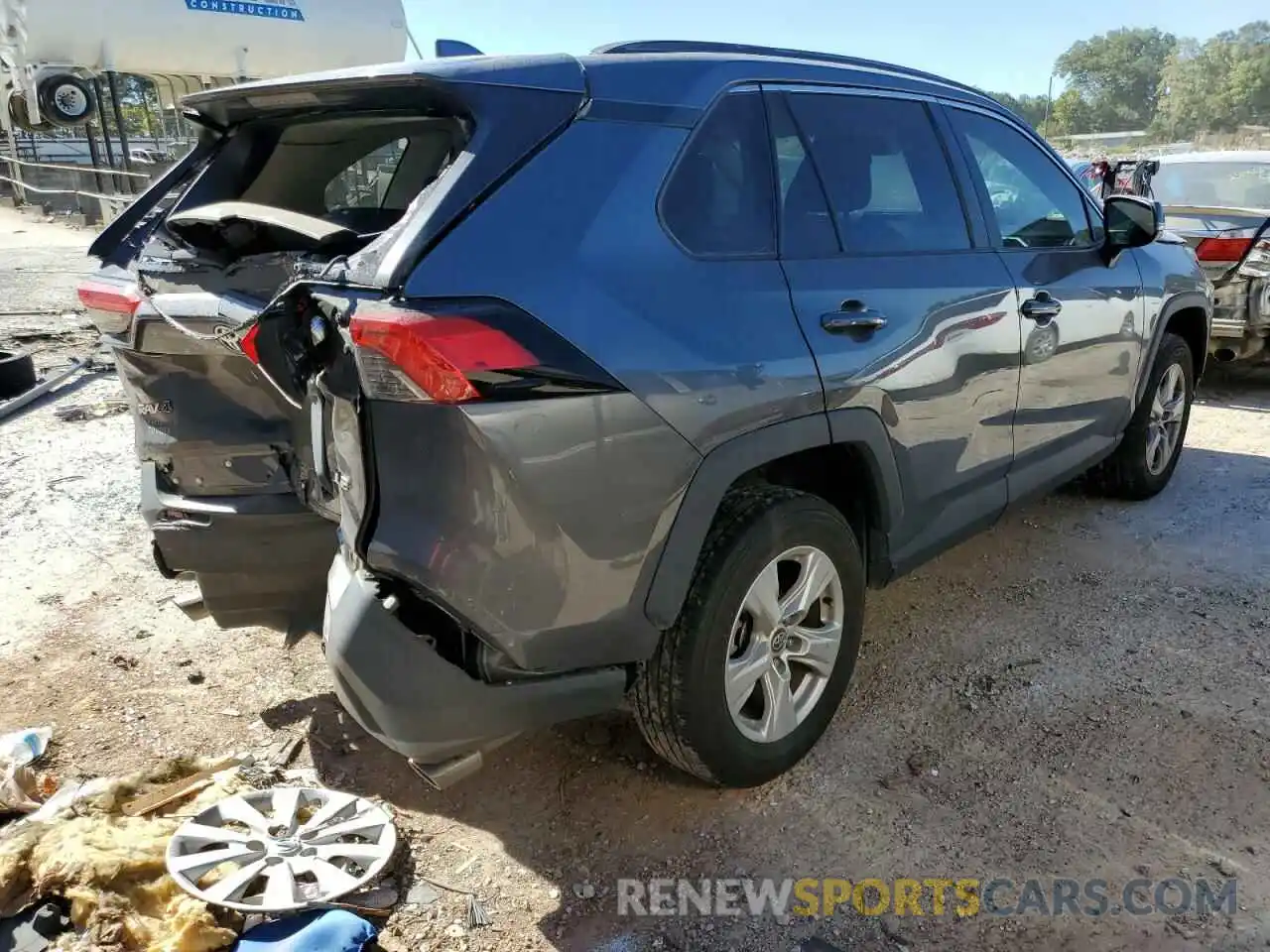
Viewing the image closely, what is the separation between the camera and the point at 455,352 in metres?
1.95

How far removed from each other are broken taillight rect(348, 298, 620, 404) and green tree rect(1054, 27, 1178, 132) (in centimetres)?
13189

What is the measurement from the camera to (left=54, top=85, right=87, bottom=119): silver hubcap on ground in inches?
680

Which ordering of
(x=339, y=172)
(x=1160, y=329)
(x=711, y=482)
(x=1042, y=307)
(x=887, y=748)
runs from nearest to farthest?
(x=711, y=482) → (x=887, y=748) → (x=339, y=172) → (x=1042, y=307) → (x=1160, y=329)

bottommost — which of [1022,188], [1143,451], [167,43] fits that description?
[1143,451]

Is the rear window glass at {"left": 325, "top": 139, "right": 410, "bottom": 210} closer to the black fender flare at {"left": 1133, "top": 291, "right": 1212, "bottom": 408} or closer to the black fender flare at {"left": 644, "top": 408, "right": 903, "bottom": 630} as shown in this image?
the black fender flare at {"left": 644, "top": 408, "right": 903, "bottom": 630}

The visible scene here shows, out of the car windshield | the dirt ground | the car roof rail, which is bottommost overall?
the dirt ground

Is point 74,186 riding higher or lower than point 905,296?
higher

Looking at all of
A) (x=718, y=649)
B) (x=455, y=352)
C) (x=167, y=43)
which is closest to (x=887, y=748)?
(x=718, y=649)

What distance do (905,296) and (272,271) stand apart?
1770mm

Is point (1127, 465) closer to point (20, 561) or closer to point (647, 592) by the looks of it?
point (647, 592)

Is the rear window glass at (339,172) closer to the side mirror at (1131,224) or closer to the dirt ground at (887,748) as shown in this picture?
the dirt ground at (887,748)

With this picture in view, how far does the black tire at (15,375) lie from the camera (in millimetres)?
6797

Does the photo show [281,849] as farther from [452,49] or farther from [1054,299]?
[1054,299]

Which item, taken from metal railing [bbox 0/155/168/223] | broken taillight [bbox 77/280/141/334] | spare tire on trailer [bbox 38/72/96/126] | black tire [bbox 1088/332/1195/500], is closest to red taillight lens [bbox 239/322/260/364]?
broken taillight [bbox 77/280/141/334]
